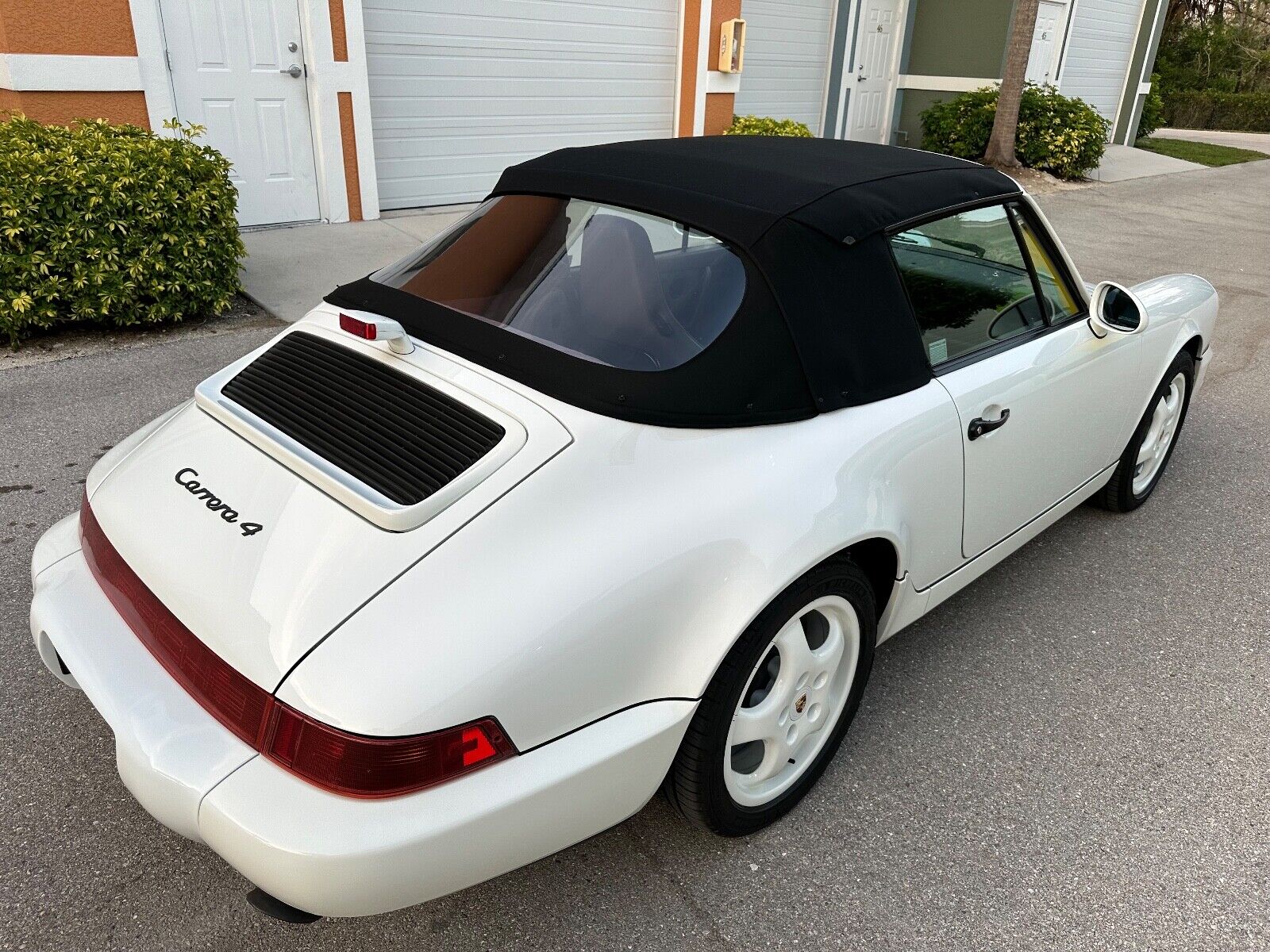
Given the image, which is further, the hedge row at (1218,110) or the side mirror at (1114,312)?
the hedge row at (1218,110)

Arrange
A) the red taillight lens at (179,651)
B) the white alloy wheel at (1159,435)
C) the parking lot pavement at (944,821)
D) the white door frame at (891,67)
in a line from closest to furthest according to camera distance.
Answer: the red taillight lens at (179,651) < the parking lot pavement at (944,821) < the white alloy wheel at (1159,435) < the white door frame at (891,67)

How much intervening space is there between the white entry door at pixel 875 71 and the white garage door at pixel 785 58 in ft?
2.67

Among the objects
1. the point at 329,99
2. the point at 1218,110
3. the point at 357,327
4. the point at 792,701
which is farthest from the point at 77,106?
the point at 1218,110

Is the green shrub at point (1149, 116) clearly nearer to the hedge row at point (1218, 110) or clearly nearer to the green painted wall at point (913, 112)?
the green painted wall at point (913, 112)

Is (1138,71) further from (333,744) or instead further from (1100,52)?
(333,744)

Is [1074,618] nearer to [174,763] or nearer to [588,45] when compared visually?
[174,763]

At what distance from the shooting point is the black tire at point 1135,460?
3.73m

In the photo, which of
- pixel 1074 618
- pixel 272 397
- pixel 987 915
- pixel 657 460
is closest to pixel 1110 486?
pixel 1074 618

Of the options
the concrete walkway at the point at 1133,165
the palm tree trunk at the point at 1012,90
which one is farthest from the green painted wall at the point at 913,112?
the concrete walkway at the point at 1133,165

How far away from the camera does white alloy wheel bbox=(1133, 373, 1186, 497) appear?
12.7ft

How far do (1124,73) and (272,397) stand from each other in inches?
808

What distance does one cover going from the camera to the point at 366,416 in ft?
7.16

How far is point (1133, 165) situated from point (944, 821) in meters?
16.6

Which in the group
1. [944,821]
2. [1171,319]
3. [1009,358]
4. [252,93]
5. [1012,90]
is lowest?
[944,821]
